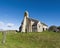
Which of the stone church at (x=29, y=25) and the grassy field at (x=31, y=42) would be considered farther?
the stone church at (x=29, y=25)

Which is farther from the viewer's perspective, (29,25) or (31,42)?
(29,25)

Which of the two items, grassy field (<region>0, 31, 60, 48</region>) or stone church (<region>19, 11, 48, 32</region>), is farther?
stone church (<region>19, 11, 48, 32</region>)

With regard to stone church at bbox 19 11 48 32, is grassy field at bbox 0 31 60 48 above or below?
below

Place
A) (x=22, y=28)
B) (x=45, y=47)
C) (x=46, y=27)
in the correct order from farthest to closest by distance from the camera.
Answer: (x=46, y=27) → (x=22, y=28) → (x=45, y=47)

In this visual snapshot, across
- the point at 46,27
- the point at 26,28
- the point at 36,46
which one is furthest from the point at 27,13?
the point at 36,46

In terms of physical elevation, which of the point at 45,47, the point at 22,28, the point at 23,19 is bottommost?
the point at 45,47

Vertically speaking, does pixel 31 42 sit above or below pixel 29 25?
below

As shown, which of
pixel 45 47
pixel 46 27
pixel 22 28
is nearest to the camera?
pixel 45 47

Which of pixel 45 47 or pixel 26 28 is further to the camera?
pixel 26 28

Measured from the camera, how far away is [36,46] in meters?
37.9

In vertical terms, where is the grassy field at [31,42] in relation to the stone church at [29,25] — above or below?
below

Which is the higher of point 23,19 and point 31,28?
point 23,19

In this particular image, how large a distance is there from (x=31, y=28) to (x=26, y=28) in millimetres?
2963

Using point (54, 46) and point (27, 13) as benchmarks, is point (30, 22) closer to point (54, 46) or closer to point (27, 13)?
point (27, 13)
